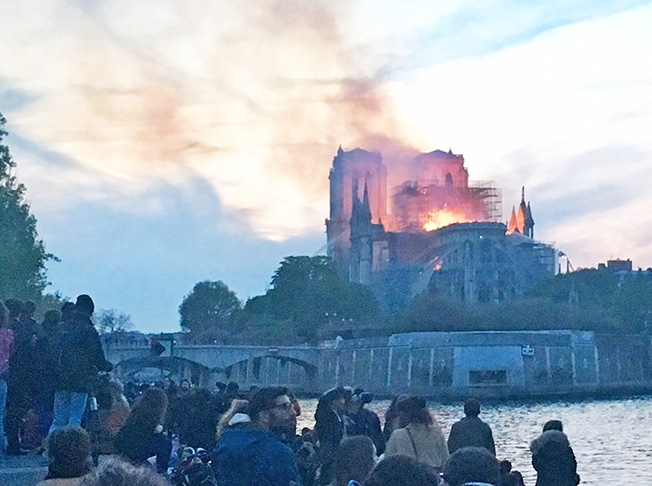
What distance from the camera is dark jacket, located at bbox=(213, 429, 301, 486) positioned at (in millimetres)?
6227

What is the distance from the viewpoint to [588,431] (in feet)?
128

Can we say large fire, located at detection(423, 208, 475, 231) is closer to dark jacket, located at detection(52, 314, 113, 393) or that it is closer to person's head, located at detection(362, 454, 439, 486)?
dark jacket, located at detection(52, 314, 113, 393)

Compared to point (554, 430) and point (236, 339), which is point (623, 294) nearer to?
point (236, 339)

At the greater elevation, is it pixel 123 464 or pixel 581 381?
pixel 581 381

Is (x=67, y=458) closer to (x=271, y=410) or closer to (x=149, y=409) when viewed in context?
(x=271, y=410)

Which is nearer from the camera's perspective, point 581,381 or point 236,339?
point 581,381

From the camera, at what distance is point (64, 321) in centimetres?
936

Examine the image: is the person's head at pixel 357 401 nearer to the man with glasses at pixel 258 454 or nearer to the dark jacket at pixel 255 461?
the man with glasses at pixel 258 454

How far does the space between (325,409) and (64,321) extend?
214 cm

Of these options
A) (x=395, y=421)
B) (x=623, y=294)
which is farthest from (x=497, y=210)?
(x=395, y=421)

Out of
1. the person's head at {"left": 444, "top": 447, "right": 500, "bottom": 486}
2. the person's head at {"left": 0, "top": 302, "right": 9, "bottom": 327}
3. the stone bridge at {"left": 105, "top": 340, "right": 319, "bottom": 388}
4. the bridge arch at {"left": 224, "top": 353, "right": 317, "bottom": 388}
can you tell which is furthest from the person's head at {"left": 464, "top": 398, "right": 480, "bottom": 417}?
the bridge arch at {"left": 224, "top": 353, "right": 317, "bottom": 388}

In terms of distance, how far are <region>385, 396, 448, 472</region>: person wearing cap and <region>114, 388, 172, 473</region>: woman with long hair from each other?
183 cm

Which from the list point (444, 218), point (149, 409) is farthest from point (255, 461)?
point (444, 218)

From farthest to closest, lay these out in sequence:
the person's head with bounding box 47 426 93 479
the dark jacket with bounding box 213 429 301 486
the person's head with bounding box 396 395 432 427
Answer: the person's head with bounding box 396 395 432 427, the dark jacket with bounding box 213 429 301 486, the person's head with bounding box 47 426 93 479
